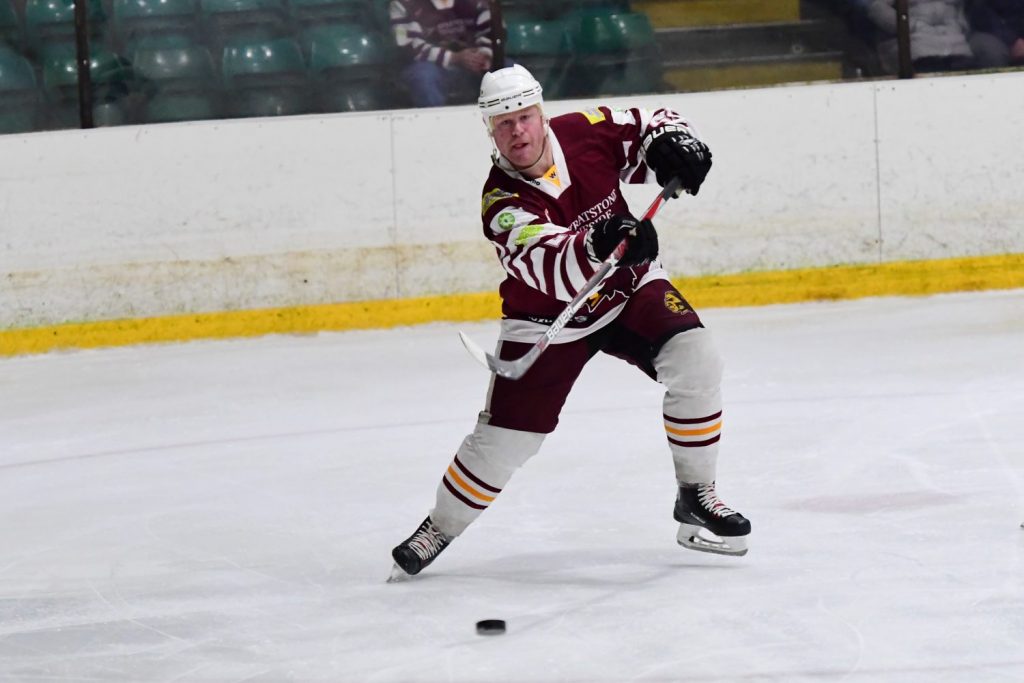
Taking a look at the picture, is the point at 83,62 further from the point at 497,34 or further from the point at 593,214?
the point at 593,214

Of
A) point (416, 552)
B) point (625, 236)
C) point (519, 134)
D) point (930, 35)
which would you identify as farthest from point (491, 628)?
point (930, 35)

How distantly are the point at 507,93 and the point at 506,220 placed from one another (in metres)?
0.23

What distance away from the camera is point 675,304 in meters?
2.76

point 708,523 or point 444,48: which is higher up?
point 444,48

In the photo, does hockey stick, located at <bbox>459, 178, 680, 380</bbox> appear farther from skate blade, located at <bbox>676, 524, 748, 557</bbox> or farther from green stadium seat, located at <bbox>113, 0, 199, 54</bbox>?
green stadium seat, located at <bbox>113, 0, 199, 54</bbox>

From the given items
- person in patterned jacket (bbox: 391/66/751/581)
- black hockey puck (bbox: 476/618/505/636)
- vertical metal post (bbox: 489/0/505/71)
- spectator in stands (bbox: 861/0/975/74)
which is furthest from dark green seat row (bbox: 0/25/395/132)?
black hockey puck (bbox: 476/618/505/636)

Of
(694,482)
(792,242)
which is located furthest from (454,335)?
(694,482)

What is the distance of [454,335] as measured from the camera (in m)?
5.27

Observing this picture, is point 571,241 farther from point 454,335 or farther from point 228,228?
point 228,228

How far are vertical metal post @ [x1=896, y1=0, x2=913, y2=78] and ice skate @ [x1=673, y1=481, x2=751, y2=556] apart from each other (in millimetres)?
3288

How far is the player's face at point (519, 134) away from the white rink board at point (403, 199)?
2.73m

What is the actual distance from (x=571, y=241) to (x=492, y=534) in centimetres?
72

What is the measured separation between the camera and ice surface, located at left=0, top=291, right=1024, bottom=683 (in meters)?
2.22

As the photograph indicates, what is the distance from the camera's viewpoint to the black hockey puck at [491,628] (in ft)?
7.56
